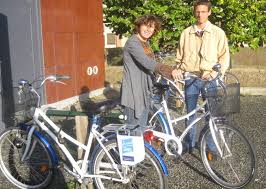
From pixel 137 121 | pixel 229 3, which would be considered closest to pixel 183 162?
pixel 137 121

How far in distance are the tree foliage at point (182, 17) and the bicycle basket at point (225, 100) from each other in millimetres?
5199

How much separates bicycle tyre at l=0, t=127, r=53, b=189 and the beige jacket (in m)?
1.95

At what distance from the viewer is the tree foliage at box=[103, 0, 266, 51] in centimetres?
942

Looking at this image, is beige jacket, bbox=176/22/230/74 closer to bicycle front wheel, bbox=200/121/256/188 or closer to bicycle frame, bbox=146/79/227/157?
bicycle frame, bbox=146/79/227/157

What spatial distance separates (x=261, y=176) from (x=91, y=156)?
6.62ft

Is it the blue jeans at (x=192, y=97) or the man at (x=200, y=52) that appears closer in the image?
the man at (x=200, y=52)

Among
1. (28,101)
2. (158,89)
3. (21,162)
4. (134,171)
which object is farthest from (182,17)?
(134,171)

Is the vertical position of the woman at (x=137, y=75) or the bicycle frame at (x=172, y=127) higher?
the woman at (x=137, y=75)

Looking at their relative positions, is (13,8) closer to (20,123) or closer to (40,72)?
(40,72)

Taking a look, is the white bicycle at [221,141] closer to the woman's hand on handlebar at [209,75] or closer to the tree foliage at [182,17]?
the woman's hand on handlebar at [209,75]

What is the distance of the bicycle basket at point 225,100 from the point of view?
4199 millimetres

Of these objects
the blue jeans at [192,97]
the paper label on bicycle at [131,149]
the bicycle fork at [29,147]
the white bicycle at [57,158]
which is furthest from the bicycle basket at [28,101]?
the blue jeans at [192,97]

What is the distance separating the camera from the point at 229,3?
936 cm

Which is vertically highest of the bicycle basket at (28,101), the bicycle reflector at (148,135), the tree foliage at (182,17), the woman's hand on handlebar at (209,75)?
the tree foliage at (182,17)
